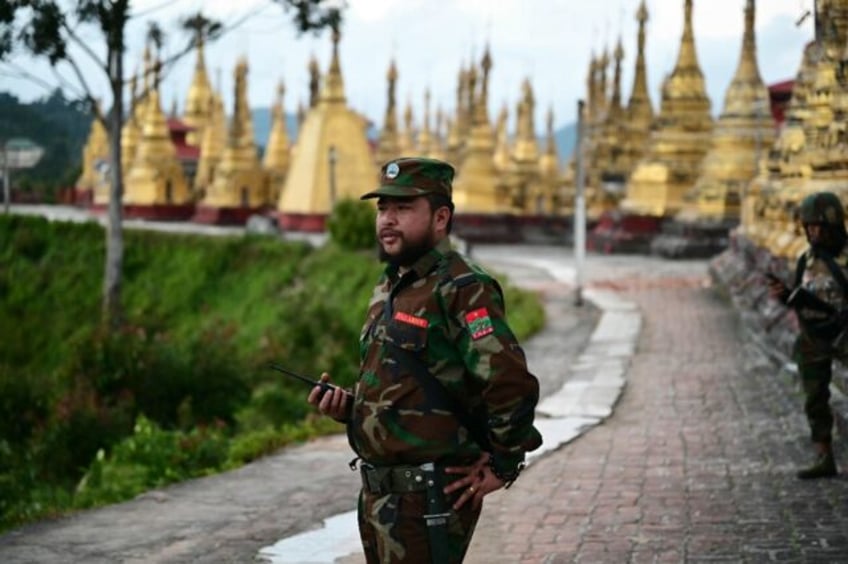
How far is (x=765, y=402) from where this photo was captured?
11867 mm

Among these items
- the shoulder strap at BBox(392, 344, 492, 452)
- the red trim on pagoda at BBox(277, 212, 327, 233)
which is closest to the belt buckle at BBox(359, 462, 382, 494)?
the shoulder strap at BBox(392, 344, 492, 452)

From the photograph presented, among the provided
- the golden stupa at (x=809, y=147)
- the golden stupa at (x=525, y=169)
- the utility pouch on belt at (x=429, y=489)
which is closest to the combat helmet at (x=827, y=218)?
the golden stupa at (x=809, y=147)

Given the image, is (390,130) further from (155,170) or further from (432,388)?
(432,388)

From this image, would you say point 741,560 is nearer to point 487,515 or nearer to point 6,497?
point 487,515

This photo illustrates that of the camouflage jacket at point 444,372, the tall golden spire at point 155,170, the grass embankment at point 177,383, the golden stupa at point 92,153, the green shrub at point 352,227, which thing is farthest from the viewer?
the golden stupa at point 92,153

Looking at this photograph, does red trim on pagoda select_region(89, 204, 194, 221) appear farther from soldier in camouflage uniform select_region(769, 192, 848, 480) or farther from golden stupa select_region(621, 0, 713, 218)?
soldier in camouflage uniform select_region(769, 192, 848, 480)

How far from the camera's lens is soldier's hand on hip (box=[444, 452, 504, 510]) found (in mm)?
4699

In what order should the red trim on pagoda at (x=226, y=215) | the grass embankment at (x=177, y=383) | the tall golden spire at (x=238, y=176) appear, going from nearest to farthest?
the grass embankment at (x=177, y=383), the red trim on pagoda at (x=226, y=215), the tall golden spire at (x=238, y=176)

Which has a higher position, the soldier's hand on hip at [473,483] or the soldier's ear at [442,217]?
the soldier's ear at [442,217]

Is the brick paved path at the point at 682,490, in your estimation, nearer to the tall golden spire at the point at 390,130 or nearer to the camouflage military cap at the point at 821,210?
the camouflage military cap at the point at 821,210

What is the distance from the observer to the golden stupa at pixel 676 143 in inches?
1281

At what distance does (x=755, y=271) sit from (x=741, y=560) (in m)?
11.0

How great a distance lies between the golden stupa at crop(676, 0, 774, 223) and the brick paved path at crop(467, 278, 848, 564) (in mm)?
16315

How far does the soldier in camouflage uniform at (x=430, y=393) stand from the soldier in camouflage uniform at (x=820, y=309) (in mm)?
4009
